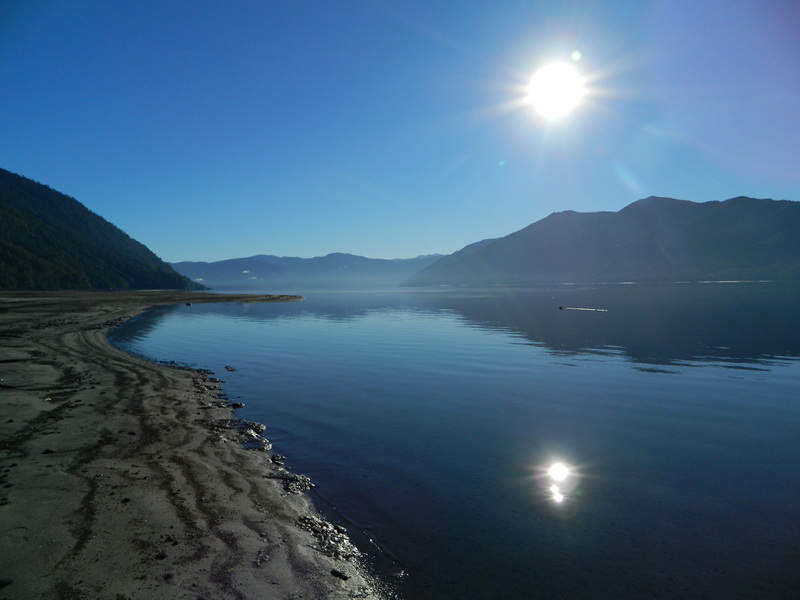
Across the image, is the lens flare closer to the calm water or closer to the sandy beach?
the calm water

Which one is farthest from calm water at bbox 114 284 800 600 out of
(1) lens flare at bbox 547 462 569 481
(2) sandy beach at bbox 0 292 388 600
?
(2) sandy beach at bbox 0 292 388 600

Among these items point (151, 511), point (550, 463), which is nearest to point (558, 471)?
point (550, 463)

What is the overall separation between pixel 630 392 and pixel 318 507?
2076cm

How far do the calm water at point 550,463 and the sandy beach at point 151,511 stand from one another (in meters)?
1.46

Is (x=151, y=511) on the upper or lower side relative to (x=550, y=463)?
upper

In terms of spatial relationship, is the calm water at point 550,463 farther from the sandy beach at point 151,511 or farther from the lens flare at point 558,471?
the sandy beach at point 151,511

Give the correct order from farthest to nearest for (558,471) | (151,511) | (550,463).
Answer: (550,463)
(558,471)
(151,511)

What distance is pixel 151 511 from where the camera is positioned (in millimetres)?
9867

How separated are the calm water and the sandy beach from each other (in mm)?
1461

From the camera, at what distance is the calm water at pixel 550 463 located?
933cm

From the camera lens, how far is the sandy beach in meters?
7.59

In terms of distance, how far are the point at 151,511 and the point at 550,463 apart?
12.2m

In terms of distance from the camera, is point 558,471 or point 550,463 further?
point 550,463

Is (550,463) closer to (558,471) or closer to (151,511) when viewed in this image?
(558,471)
